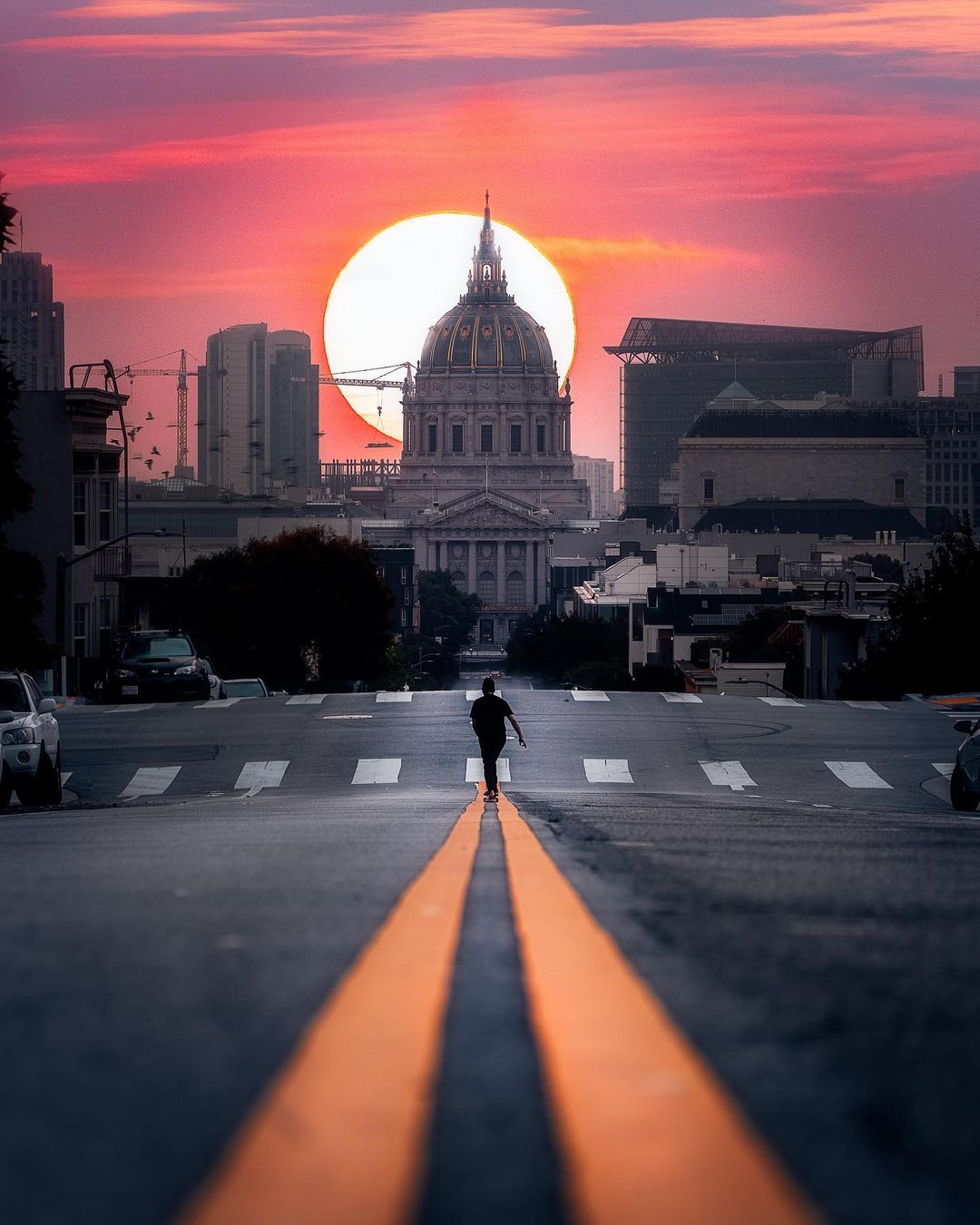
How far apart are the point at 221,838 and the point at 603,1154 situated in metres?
7.36

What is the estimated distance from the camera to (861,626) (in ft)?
224

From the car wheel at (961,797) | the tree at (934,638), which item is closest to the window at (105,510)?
the tree at (934,638)

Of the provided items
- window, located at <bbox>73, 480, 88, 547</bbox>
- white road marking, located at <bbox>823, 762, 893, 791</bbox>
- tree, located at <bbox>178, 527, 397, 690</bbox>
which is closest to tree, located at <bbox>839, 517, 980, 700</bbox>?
white road marking, located at <bbox>823, 762, 893, 791</bbox>

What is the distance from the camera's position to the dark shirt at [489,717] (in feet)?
63.9

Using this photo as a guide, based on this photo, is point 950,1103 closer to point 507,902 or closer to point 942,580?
point 507,902

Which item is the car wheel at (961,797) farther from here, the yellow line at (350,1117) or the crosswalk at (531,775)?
the yellow line at (350,1117)

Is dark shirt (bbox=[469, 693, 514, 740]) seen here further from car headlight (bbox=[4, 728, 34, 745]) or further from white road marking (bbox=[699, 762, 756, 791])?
white road marking (bbox=[699, 762, 756, 791])

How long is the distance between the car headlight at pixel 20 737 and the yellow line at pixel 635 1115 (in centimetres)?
1524

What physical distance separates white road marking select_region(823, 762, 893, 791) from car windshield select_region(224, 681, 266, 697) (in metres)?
20.4

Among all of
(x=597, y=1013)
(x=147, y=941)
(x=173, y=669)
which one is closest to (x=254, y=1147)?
(x=597, y=1013)

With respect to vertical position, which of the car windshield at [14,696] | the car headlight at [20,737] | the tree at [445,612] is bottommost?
the car headlight at [20,737]

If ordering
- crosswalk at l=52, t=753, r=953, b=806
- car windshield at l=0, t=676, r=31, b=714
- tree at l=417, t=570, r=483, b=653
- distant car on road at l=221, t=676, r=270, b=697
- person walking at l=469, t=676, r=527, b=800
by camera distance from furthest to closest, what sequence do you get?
tree at l=417, t=570, r=483, b=653 → distant car on road at l=221, t=676, r=270, b=697 → crosswalk at l=52, t=753, r=953, b=806 → car windshield at l=0, t=676, r=31, b=714 → person walking at l=469, t=676, r=527, b=800

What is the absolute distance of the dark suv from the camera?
40.1m

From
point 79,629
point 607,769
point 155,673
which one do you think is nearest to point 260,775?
point 607,769
